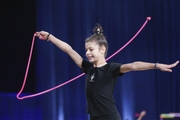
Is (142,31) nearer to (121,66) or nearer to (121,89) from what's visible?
(121,89)

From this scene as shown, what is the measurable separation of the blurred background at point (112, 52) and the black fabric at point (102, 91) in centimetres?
336

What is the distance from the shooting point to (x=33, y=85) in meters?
5.66

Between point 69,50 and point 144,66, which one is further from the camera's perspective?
point 69,50

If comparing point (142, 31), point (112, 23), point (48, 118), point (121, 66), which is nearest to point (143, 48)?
point (142, 31)

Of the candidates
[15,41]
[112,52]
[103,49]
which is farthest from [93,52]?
[15,41]

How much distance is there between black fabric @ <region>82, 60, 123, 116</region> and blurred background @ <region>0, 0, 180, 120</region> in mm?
3363

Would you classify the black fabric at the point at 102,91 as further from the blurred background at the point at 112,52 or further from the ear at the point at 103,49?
the blurred background at the point at 112,52

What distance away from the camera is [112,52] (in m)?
5.39

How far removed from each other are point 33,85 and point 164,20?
2322mm

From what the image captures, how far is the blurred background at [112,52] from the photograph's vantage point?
5312 mm

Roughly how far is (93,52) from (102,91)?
247mm

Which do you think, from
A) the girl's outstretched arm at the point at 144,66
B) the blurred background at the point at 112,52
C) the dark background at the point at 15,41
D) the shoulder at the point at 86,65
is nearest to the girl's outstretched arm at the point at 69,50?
the shoulder at the point at 86,65

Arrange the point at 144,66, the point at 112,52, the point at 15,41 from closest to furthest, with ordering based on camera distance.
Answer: the point at 144,66 → the point at 112,52 → the point at 15,41

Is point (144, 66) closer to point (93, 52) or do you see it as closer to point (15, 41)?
point (93, 52)
